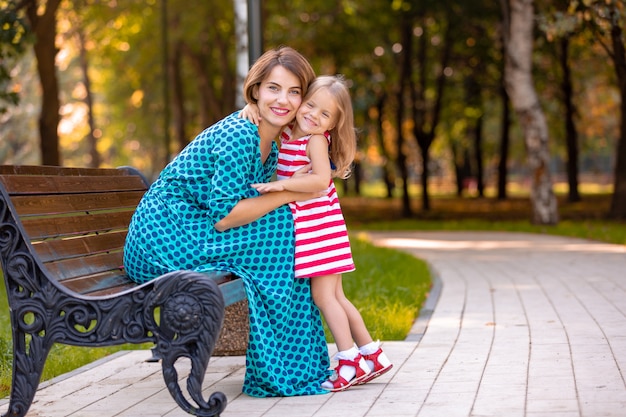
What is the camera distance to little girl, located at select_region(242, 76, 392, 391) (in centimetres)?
572

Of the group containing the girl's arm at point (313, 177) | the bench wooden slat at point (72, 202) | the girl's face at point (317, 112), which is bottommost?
the bench wooden slat at point (72, 202)

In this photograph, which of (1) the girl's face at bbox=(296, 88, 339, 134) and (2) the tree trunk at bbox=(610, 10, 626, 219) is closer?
(1) the girl's face at bbox=(296, 88, 339, 134)

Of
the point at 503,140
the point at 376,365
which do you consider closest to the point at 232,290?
the point at 376,365

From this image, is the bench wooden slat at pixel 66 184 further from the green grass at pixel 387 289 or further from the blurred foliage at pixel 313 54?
the blurred foliage at pixel 313 54

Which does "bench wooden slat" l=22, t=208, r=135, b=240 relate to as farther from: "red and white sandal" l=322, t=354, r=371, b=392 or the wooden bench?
"red and white sandal" l=322, t=354, r=371, b=392

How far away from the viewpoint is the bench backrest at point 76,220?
5.22 meters

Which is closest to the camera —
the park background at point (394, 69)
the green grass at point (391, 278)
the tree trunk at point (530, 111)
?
the green grass at point (391, 278)

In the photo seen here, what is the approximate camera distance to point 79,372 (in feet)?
22.0

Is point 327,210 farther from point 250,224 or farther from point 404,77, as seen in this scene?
point 404,77

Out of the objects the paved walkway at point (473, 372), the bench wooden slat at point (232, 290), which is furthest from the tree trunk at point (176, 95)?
the bench wooden slat at point (232, 290)

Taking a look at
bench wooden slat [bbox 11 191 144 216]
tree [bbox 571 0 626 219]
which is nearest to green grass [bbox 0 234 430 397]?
bench wooden slat [bbox 11 191 144 216]

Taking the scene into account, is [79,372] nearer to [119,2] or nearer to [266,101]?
[266,101]

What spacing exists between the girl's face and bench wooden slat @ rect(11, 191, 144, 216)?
1.26 m

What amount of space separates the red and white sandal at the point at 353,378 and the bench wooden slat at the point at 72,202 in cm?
162
